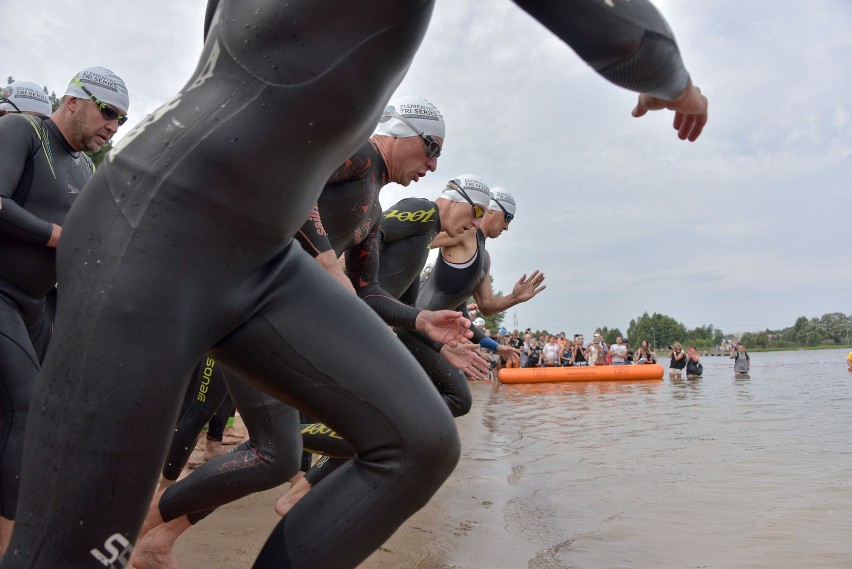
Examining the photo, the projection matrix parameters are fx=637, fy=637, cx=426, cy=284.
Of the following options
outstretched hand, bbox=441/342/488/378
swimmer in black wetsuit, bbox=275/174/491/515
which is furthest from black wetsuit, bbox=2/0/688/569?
swimmer in black wetsuit, bbox=275/174/491/515

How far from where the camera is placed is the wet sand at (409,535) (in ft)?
9.11

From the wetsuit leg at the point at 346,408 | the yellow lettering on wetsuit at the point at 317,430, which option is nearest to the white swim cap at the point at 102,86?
the yellow lettering on wetsuit at the point at 317,430

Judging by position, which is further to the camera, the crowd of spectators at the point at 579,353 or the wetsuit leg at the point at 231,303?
the crowd of spectators at the point at 579,353

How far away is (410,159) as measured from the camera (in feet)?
10.5

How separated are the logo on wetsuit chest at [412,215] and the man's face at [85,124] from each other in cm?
172

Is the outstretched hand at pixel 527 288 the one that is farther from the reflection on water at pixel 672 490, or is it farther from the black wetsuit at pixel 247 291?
the black wetsuit at pixel 247 291

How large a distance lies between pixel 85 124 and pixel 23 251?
688 mm

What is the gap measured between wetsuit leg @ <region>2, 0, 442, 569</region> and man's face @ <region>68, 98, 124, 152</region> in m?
2.12

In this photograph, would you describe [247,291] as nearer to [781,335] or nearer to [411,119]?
[411,119]

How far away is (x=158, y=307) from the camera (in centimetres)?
113

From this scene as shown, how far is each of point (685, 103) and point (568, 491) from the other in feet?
10.3

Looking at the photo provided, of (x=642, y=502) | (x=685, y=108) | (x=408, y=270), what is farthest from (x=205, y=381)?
(x=685, y=108)

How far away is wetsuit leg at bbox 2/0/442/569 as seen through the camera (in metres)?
1.12

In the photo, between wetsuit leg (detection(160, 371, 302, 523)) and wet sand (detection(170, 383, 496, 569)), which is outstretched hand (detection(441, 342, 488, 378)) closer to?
wetsuit leg (detection(160, 371, 302, 523))
